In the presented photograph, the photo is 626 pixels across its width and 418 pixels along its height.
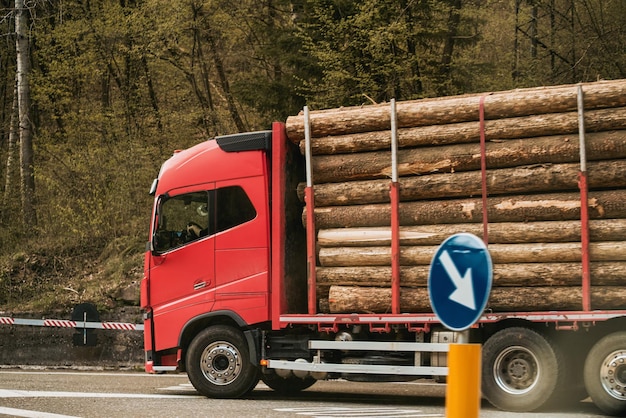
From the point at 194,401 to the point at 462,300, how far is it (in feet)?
23.6

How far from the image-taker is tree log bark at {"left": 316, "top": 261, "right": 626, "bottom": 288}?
36.0 feet

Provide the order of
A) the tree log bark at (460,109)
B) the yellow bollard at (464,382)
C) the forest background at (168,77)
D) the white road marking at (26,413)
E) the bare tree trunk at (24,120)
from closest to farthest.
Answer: the yellow bollard at (464,382)
the white road marking at (26,413)
the tree log bark at (460,109)
the forest background at (168,77)
the bare tree trunk at (24,120)

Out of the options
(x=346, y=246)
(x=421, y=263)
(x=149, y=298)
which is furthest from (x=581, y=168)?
(x=149, y=298)

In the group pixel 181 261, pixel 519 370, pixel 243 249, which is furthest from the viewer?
pixel 181 261

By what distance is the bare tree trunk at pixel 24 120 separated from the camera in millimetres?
26141

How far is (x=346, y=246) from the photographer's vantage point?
496 inches

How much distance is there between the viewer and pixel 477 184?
11.8 m

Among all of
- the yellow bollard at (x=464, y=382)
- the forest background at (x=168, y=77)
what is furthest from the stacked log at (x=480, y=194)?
the forest background at (x=168, y=77)

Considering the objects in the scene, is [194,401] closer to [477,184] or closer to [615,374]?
[477,184]

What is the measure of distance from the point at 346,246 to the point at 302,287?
95 cm

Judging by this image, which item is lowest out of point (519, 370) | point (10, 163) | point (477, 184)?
point (519, 370)

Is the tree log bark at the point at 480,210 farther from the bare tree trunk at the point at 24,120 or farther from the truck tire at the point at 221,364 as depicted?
the bare tree trunk at the point at 24,120

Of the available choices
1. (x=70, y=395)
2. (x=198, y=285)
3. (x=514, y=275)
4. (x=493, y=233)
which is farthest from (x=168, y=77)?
(x=514, y=275)

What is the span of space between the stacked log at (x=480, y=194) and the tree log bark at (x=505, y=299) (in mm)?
12
